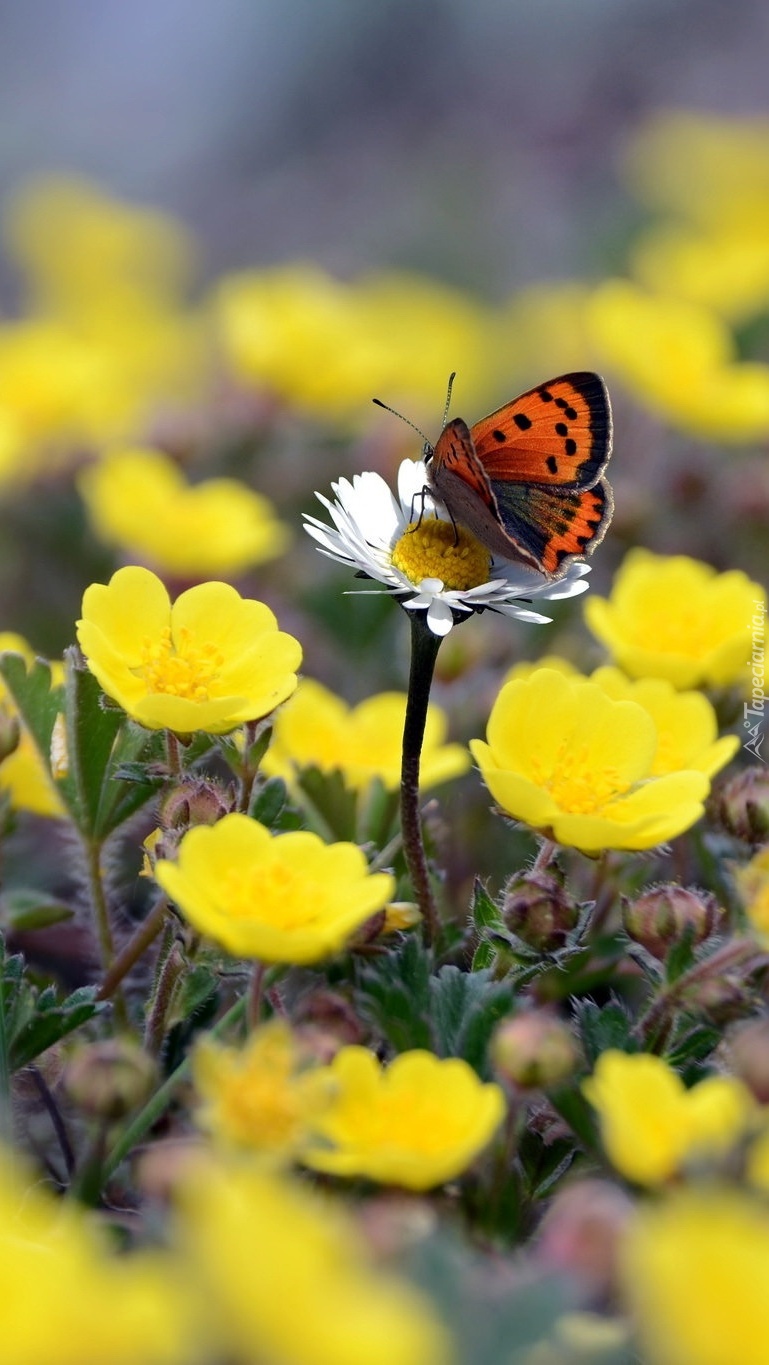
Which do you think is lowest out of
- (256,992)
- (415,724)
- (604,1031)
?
(604,1031)

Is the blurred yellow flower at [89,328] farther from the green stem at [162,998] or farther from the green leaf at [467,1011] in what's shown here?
the green leaf at [467,1011]

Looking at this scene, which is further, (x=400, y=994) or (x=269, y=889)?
(x=400, y=994)

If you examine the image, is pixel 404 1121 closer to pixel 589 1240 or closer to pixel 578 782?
pixel 589 1240

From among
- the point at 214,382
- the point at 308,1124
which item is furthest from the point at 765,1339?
the point at 214,382

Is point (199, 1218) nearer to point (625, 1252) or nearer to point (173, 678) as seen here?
point (625, 1252)

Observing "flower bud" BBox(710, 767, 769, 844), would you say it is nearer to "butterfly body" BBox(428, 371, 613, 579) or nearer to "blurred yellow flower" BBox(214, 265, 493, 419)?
"butterfly body" BBox(428, 371, 613, 579)

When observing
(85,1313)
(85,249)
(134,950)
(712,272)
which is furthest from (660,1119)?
(85,249)

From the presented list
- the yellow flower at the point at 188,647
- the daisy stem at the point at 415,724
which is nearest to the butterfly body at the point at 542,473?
the daisy stem at the point at 415,724
